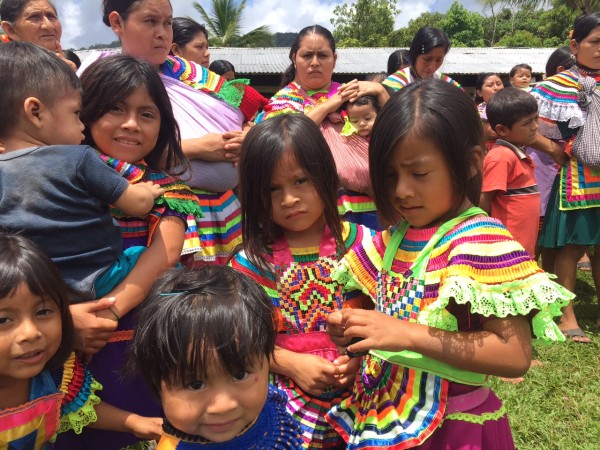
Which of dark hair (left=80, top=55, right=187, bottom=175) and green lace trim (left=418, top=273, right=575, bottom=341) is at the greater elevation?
dark hair (left=80, top=55, right=187, bottom=175)

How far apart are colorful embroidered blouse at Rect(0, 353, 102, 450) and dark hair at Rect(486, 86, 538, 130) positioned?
3175 mm

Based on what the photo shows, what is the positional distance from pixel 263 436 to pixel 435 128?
92cm

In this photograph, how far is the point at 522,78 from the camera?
695 centimetres

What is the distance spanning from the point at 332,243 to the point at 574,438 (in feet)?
5.88

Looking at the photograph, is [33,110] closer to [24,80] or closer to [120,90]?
[24,80]

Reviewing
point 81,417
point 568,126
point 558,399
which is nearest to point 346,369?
point 81,417

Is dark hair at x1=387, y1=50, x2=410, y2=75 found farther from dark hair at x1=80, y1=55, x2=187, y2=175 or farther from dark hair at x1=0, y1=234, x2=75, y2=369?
dark hair at x1=0, y1=234, x2=75, y2=369

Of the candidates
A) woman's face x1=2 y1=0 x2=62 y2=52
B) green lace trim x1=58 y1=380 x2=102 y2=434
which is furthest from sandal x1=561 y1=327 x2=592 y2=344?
woman's face x1=2 y1=0 x2=62 y2=52

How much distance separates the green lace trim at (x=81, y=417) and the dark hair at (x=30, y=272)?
264 mm

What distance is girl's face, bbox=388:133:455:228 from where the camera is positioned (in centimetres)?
138

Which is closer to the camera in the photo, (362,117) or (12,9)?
(362,117)

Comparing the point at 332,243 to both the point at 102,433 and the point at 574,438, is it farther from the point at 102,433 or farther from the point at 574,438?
the point at 574,438

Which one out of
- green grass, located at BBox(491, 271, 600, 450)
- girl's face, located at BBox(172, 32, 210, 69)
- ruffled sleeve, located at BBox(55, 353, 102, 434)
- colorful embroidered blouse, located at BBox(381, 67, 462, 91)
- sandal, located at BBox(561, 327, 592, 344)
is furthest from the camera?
girl's face, located at BBox(172, 32, 210, 69)

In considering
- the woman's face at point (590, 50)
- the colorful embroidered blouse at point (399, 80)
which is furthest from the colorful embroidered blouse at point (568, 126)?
the colorful embroidered blouse at point (399, 80)
